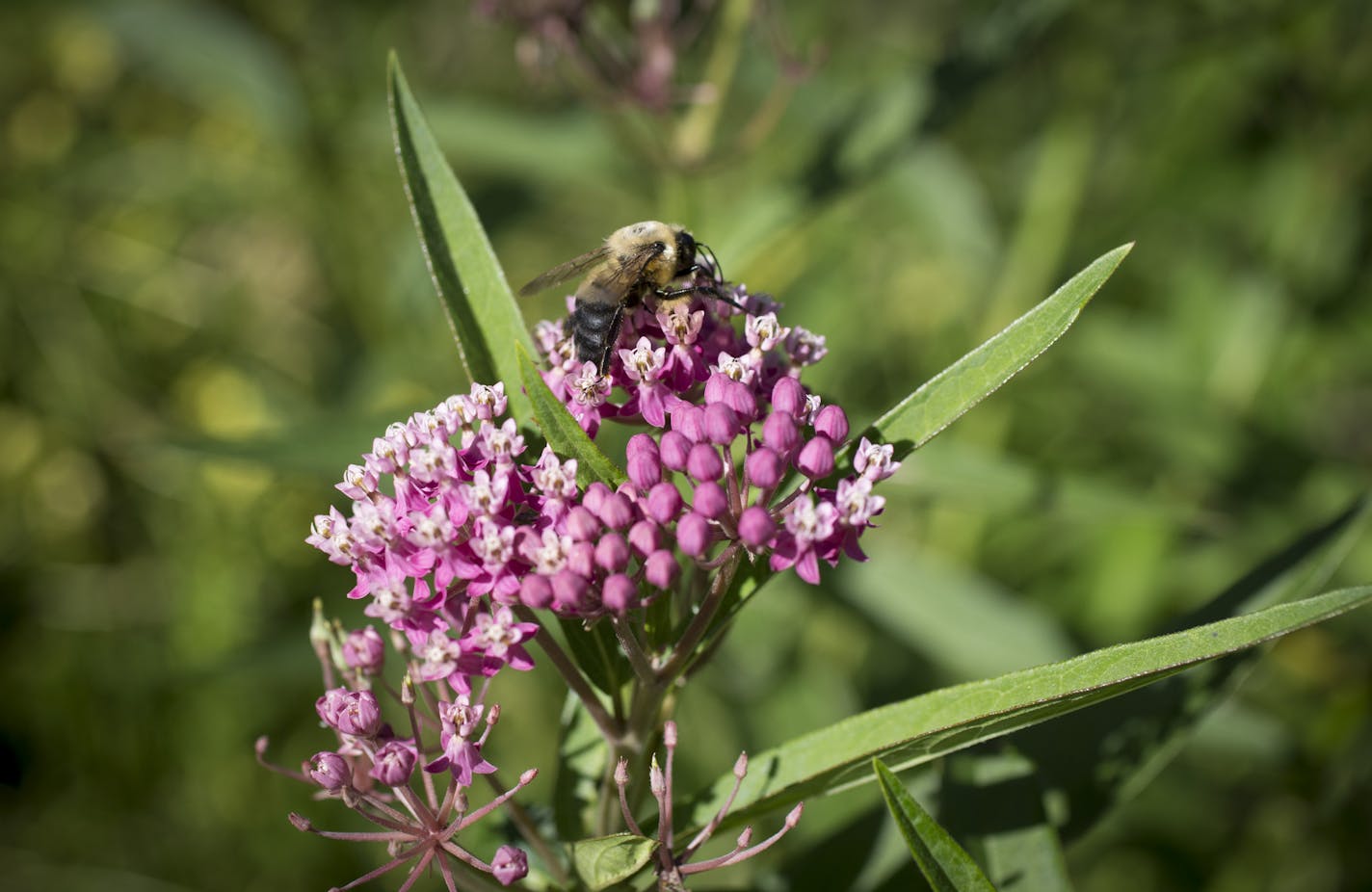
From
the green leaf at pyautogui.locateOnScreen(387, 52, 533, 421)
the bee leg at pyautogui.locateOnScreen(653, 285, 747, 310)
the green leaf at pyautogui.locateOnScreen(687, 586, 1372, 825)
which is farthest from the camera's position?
the bee leg at pyautogui.locateOnScreen(653, 285, 747, 310)

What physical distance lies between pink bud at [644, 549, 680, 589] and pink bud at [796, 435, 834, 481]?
207 mm

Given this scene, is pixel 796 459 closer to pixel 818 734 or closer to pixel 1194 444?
pixel 818 734

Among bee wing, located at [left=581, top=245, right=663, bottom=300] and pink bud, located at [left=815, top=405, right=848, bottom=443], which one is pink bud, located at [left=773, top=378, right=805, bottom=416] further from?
bee wing, located at [left=581, top=245, right=663, bottom=300]

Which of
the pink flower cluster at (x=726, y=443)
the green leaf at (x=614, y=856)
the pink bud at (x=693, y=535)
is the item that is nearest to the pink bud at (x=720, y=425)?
the pink flower cluster at (x=726, y=443)

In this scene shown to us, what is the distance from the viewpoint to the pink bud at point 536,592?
1.38 m

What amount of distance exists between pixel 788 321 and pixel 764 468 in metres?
1.97

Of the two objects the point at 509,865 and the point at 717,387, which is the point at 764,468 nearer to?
the point at 717,387

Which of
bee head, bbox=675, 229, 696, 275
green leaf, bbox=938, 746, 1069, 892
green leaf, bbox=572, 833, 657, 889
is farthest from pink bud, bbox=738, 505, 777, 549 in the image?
bee head, bbox=675, 229, 696, 275

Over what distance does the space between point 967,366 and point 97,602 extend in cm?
402

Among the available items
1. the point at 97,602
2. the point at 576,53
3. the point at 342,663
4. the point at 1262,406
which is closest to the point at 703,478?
the point at 342,663

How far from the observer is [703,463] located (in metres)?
1.45

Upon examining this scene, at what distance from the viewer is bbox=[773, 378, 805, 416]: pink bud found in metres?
1.51

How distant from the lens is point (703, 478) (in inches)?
57.5

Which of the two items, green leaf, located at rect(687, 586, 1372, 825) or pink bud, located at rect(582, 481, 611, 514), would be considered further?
pink bud, located at rect(582, 481, 611, 514)
